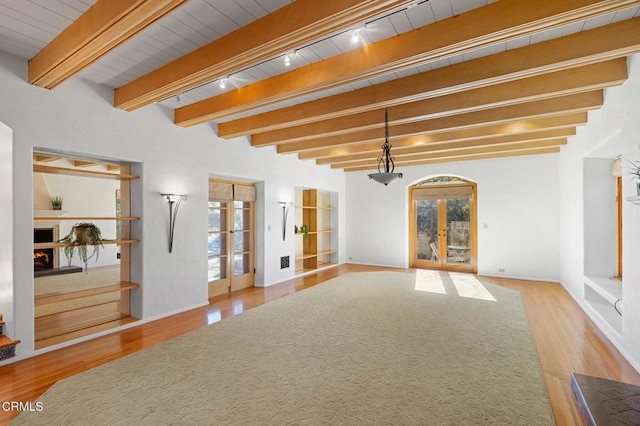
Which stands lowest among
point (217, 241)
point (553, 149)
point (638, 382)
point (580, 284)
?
point (638, 382)

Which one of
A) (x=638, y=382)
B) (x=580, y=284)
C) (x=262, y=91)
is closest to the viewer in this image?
(x=638, y=382)

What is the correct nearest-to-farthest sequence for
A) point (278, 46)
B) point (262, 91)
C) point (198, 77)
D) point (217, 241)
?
point (278, 46) < point (198, 77) < point (262, 91) < point (217, 241)

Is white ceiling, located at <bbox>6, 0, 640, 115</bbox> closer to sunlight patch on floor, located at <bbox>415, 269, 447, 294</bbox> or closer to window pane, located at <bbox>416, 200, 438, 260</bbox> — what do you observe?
sunlight patch on floor, located at <bbox>415, 269, 447, 294</bbox>

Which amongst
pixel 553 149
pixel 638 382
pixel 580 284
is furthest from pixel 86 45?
pixel 553 149

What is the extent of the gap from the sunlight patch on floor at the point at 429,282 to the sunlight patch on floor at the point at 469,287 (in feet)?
1.03

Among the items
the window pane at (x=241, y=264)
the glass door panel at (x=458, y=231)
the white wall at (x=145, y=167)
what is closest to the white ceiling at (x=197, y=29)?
the white wall at (x=145, y=167)

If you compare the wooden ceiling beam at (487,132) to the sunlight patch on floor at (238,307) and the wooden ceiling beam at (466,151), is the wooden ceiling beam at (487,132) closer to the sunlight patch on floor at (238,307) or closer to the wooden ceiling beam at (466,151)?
the wooden ceiling beam at (466,151)

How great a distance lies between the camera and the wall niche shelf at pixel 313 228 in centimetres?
836

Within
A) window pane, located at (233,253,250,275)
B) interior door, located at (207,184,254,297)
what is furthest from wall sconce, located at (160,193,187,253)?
window pane, located at (233,253,250,275)

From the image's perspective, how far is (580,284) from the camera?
5.13 m

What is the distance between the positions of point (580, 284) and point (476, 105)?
373cm

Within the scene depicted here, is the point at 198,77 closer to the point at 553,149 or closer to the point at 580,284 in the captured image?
the point at 580,284

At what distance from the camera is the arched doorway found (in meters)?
8.06

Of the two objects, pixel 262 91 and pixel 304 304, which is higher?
pixel 262 91
